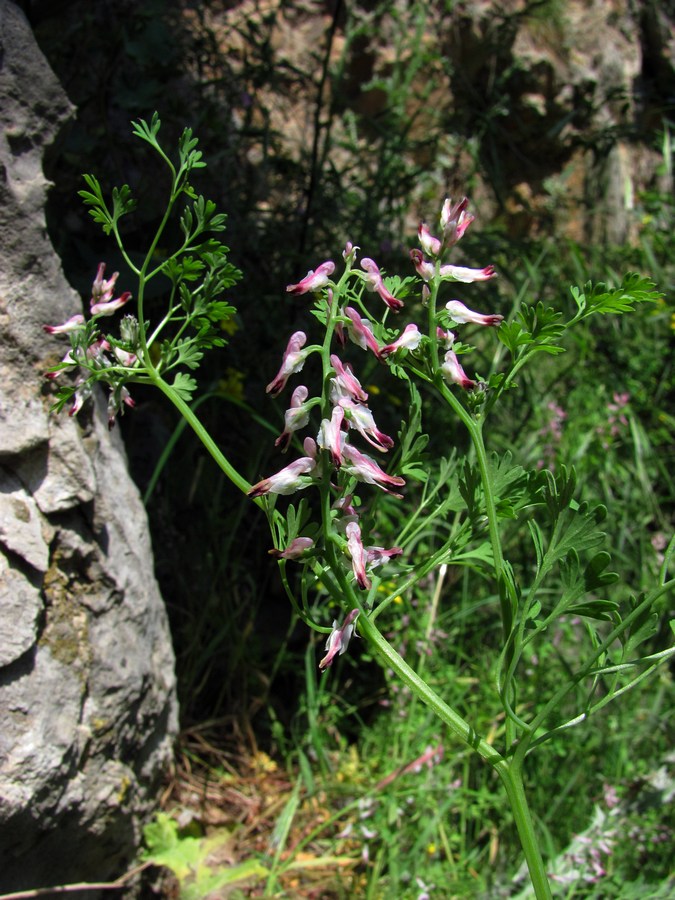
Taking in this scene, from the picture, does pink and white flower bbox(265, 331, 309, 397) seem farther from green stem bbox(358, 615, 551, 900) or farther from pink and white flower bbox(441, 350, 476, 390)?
green stem bbox(358, 615, 551, 900)

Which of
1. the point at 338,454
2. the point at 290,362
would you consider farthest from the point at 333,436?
the point at 290,362

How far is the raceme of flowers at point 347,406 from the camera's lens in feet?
3.86

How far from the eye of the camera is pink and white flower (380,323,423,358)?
125 centimetres

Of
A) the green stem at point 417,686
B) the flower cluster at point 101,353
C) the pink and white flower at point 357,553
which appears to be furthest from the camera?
the flower cluster at point 101,353

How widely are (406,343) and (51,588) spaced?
109 centimetres

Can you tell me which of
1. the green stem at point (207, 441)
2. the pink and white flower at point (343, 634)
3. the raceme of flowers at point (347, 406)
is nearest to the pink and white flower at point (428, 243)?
the raceme of flowers at point (347, 406)

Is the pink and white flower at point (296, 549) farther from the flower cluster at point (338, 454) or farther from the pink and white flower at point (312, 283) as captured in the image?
the pink and white flower at point (312, 283)

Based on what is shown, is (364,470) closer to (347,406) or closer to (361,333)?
(347,406)

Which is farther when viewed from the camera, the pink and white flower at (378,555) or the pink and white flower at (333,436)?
the pink and white flower at (378,555)

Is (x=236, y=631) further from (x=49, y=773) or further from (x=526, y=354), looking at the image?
(x=526, y=354)

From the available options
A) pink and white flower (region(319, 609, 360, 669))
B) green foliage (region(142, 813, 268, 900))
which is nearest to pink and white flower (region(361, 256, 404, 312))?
pink and white flower (region(319, 609, 360, 669))

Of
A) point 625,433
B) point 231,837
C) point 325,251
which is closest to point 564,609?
point 231,837

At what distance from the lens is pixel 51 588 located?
1.86 m

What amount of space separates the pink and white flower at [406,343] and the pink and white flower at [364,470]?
0.56 ft
